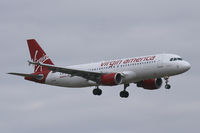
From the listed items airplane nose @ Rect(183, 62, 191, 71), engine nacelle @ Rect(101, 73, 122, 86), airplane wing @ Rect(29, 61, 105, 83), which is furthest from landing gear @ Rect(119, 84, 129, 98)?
airplane nose @ Rect(183, 62, 191, 71)

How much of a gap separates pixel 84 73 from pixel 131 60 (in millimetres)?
6723

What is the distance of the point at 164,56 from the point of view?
9338cm

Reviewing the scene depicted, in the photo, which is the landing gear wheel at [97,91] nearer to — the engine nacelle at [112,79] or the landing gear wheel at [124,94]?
the engine nacelle at [112,79]

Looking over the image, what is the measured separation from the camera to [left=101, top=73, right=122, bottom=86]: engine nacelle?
9306 centimetres

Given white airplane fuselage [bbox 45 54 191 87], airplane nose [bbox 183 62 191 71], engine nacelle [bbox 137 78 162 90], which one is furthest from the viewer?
engine nacelle [bbox 137 78 162 90]

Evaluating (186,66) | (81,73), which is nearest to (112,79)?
(81,73)

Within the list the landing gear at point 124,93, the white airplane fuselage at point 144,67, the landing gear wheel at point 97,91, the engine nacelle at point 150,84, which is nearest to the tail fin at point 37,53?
the white airplane fuselage at point 144,67

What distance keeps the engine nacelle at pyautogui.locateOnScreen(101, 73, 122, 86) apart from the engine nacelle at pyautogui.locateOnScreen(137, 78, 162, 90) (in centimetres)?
691

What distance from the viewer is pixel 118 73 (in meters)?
93.9

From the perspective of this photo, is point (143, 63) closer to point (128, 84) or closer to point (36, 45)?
point (128, 84)

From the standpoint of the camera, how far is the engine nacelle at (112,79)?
3664 inches

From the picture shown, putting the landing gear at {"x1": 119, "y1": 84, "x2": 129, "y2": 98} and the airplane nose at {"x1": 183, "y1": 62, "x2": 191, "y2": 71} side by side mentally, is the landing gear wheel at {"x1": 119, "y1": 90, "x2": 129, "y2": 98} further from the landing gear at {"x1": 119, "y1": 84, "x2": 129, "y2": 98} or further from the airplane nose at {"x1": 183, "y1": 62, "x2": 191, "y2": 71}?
the airplane nose at {"x1": 183, "y1": 62, "x2": 191, "y2": 71}

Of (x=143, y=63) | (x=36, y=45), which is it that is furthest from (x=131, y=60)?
(x=36, y=45)

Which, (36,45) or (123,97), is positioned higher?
(36,45)
